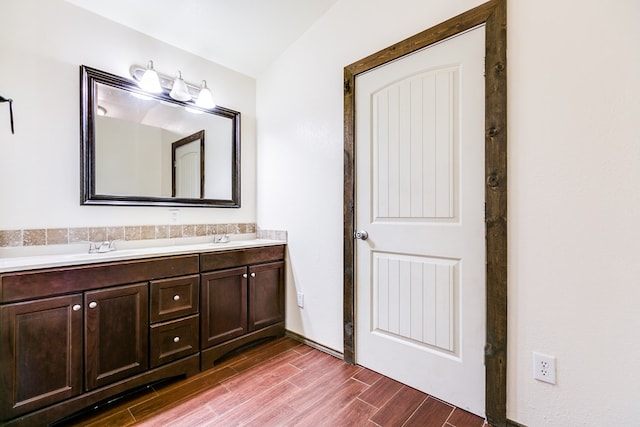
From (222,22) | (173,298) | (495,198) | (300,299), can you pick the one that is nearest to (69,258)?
(173,298)

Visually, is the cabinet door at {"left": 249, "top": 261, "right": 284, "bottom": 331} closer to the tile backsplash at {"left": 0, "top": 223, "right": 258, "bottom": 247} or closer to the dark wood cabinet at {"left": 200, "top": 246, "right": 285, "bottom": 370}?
the dark wood cabinet at {"left": 200, "top": 246, "right": 285, "bottom": 370}

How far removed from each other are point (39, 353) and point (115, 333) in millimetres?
305

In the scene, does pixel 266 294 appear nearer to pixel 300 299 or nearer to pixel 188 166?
pixel 300 299

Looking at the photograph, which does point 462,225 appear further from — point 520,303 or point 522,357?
point 522,357

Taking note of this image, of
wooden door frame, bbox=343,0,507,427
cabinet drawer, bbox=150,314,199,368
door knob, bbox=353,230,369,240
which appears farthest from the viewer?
door knob, bbox=353,230,369,240

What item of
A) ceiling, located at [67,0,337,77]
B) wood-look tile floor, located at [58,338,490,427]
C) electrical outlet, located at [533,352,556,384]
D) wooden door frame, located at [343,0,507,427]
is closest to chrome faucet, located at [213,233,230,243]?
wood-look tile floor, located at [58,338,490,427]

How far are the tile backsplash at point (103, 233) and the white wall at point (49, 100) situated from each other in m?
0.04

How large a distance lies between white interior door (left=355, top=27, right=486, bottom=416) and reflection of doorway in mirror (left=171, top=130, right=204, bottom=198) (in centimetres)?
130

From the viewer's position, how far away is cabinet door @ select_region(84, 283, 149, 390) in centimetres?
155

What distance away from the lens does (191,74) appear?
2406 mm

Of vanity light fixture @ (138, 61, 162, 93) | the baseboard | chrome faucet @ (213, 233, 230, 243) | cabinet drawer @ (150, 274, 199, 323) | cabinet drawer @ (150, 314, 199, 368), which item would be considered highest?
vanity light fixture @ (138, 61, 162, 93)

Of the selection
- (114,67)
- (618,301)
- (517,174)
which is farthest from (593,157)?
(114,67)

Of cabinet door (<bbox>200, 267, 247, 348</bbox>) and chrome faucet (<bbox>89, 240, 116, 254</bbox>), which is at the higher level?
chrome faucet (<bbox>89, 240, 116, 254</bbox>)

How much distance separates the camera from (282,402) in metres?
1.66
